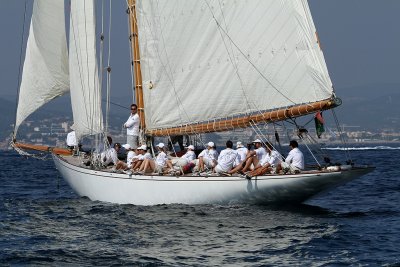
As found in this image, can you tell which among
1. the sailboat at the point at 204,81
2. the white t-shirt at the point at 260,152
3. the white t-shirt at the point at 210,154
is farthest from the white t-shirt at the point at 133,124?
the white t-shirt at the point at 260,152

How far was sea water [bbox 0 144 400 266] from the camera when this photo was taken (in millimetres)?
20469

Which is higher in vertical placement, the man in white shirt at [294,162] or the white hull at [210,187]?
the man in white shirt at [294,162]

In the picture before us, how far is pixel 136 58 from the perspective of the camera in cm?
3203

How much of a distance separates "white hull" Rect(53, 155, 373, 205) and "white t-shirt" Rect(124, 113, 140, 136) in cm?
201

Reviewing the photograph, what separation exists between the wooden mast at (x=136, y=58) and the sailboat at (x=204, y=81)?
34 millimetres

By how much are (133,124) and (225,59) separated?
422cm

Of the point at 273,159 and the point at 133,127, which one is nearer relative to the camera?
the point at 273,159

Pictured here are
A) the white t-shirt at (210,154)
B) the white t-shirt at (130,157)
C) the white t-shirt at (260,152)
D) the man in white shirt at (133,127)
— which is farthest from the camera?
the man in white shirt at (133,127)

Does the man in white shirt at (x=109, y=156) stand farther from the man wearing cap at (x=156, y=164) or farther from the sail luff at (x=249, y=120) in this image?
the man wearing cap at (x=156, y=164)

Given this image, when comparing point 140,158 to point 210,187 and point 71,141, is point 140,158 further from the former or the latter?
point 71,141

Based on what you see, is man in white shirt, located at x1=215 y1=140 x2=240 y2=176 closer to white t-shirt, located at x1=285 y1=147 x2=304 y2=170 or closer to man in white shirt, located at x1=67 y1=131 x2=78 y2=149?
white t-shirt, located at x1=285 y1=147 x2=304 y2=170

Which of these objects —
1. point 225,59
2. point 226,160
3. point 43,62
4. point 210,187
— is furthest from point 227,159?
point 43,62

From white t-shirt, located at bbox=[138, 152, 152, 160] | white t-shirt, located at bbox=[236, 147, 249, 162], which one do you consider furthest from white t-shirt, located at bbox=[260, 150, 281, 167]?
white t-shirt, located at bbox=[138, 152, 152, 160]

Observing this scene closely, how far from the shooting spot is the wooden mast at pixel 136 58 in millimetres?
31694
